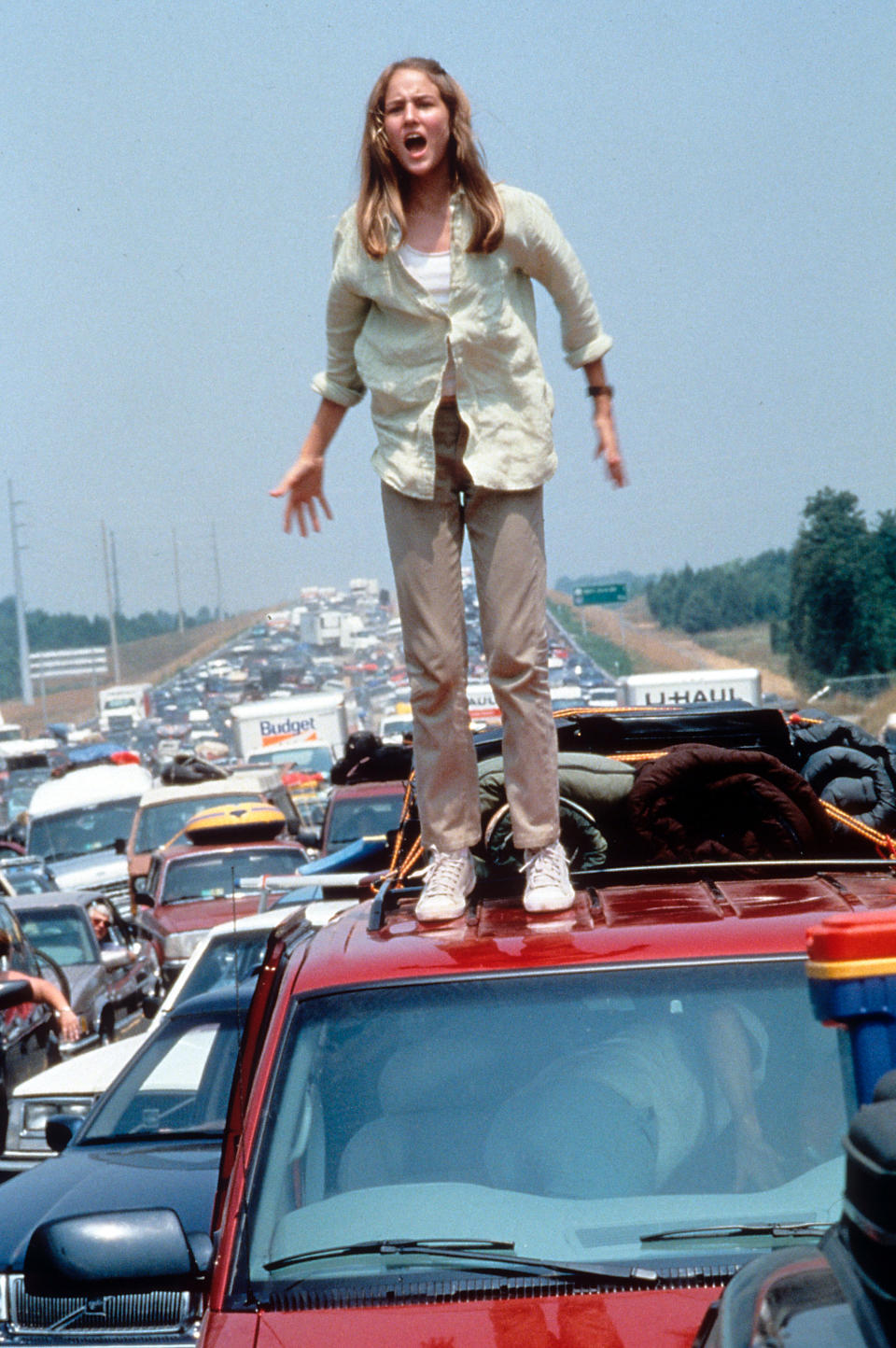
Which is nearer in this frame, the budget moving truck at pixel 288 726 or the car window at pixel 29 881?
the car window at pixel 29 881

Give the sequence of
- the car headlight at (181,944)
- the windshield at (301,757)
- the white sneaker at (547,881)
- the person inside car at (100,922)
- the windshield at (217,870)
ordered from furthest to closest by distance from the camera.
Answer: the windshield at (301,757)
the windshield at (217,870)
the car headlight at (181,944)
the person inside car at (100,922)
the white sneaker at (547,881)

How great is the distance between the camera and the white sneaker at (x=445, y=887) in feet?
12.6

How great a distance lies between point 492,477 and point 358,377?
59 centimetres

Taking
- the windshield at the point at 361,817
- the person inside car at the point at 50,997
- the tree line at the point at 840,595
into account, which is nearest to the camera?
the person inside car at the point at 50,997

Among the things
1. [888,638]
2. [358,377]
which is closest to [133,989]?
[358,377]

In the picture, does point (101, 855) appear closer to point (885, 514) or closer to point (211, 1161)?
point (211, 1161)

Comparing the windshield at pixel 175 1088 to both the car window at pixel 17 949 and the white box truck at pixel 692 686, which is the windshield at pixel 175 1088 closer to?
the car window at pixel 17 949

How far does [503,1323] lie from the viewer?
9.17 ft

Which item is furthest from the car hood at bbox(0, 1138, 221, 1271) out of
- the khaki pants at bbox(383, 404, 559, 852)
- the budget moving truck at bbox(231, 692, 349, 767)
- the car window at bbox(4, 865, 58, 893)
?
the budget moving truck at bbox(231, 692, 349, 767)

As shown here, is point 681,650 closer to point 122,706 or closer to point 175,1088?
point 122,706

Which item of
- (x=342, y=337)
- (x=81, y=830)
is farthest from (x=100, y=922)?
(x=81, y=830)

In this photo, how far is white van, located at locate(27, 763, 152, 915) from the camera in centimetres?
3117

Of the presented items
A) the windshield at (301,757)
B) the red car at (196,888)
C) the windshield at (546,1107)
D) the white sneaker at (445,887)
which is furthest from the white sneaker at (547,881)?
the windshield at (301,757)

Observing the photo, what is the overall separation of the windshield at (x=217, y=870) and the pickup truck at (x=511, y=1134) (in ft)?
51.0
